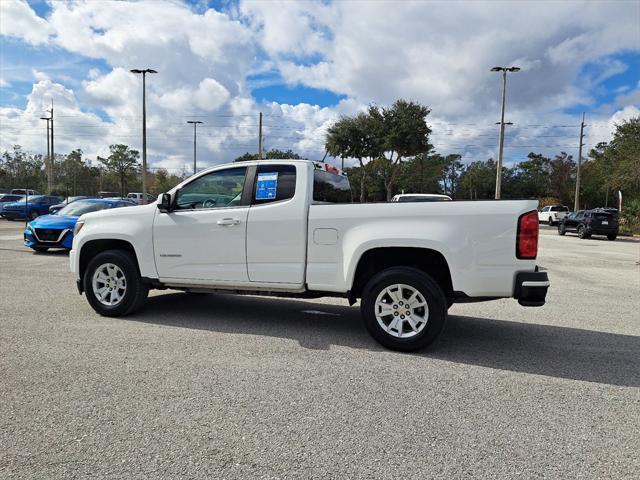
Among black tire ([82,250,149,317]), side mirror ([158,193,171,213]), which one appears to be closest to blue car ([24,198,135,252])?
black tire ([82,250,149,317])

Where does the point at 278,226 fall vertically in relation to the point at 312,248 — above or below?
above

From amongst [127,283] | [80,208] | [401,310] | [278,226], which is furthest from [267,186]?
[80,208]

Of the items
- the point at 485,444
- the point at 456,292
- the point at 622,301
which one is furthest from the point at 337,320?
the point at 622,301

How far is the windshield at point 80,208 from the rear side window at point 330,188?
10.6 meters

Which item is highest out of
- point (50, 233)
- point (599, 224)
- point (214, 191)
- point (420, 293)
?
point (214, 191)

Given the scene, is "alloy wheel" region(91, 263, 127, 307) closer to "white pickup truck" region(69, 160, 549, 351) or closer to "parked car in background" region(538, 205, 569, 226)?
"white pickup truck" region(69, 160, 549, 351)

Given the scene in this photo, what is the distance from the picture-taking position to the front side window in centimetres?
572

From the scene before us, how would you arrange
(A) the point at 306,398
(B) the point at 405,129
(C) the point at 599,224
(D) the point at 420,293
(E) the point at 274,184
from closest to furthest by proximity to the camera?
(A) the point at 306,398
(D) the point at 420,293
(E) the point at 274,184
(C) the point at 599,224
(B) the point at 405,129

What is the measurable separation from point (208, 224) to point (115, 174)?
76.4 metres

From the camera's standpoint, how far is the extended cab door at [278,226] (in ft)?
17.2

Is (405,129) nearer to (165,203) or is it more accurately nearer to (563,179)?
(165,203)

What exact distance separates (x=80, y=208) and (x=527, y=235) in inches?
536

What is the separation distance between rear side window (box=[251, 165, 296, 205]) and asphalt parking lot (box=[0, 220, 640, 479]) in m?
1.57

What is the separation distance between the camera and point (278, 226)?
5.31 meters
